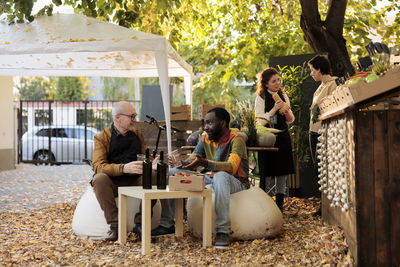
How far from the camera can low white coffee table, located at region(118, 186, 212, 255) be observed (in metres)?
4.57

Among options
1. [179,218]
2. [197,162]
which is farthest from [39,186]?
[197,162]

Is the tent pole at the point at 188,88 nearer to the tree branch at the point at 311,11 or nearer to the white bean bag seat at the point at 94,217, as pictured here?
the tree branch at the point at 311,11

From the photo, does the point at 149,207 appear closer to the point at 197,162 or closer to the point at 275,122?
the point at 197,162

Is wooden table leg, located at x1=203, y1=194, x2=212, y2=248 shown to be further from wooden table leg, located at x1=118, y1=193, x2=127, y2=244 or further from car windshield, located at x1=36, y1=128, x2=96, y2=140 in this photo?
car windshield, located at x1=36, y1=128, x2=96, y2=140

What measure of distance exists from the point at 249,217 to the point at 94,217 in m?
1.47

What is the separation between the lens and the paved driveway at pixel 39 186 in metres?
8.60

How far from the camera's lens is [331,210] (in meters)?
5.00

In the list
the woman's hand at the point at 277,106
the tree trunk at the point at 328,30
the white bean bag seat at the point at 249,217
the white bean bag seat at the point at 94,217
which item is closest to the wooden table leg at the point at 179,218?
the white bean bag seat at the point at 249,217

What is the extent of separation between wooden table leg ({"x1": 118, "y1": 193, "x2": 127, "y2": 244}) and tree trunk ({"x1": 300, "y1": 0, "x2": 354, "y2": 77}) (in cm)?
428

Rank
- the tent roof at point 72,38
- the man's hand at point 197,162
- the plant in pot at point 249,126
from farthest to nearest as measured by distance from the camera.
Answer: the tent roof at point 72,38
the plant in pot at point 249,126
the man's hand at point 197,162

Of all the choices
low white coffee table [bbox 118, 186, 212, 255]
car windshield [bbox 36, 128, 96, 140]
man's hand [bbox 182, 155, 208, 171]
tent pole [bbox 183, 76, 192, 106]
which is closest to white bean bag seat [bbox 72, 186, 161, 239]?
low white coffee table [bbox 118, 186, 212, 255]

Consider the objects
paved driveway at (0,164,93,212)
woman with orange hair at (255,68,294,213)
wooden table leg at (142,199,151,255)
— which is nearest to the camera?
wooden table leg at (142,199,151,255)

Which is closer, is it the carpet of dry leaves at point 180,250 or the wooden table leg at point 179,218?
the carpet of dry leaves at point 180,250

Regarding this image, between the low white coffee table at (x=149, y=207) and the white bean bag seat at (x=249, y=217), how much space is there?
23cm
